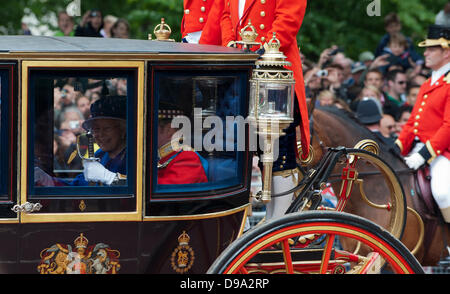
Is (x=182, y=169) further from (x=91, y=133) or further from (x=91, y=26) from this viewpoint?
(x=91, y=26)

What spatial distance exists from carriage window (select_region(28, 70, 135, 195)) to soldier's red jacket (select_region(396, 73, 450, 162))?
288 cm

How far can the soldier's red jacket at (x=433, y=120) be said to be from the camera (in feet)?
19.9

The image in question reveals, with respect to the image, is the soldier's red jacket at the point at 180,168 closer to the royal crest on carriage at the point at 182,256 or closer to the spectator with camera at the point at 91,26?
the royal crest on carriage at the point at 182,256

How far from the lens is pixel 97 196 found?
144 inches

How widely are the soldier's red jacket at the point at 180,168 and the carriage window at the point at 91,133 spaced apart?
194mm

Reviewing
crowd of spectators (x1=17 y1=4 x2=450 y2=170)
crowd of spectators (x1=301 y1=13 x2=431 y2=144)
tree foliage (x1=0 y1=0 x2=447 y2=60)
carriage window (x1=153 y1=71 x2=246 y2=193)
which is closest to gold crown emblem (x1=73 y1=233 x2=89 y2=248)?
carriage window (x1=153 y1=71 x2=246 y2=193)

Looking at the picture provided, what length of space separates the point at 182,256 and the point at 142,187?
1.23 ft

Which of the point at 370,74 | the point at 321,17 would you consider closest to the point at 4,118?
the point at 370,74

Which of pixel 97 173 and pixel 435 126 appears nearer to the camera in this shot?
pixel 97 173

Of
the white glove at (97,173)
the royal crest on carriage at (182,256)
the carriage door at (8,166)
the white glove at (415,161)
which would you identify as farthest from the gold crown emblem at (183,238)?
the white glove at (415,161)

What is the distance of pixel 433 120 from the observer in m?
6.30

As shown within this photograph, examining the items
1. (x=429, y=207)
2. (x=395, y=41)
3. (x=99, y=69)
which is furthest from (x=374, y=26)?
(x=99, y=69)
